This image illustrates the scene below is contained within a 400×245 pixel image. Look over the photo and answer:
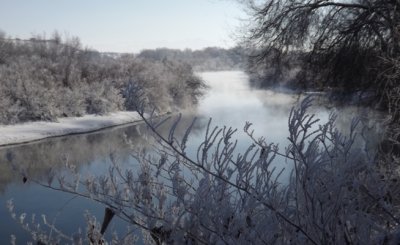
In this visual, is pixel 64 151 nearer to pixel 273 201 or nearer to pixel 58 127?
pixel 58 127

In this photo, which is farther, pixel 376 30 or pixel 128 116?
pixel 128 116

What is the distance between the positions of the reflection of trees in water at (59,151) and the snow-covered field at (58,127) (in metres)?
0.79

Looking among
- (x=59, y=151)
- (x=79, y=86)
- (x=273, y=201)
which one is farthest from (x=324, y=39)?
(x=79, y=86)

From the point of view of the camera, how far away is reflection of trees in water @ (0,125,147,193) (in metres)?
13.9

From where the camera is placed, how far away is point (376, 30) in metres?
8.46

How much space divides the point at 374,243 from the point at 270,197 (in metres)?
0.48

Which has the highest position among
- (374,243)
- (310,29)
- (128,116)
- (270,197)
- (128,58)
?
(310,29)

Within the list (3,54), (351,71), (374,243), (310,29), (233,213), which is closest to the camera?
(374,243)

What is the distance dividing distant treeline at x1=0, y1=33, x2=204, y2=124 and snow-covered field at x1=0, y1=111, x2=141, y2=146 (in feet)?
2.75

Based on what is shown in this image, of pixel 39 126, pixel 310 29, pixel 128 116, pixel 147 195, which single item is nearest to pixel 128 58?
pixel 128 116

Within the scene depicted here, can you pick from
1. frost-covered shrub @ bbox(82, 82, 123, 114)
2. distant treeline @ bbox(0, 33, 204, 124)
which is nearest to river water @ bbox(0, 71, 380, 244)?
distant treeline @ bbox(0, 33, 204, 124)

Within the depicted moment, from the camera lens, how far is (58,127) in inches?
902

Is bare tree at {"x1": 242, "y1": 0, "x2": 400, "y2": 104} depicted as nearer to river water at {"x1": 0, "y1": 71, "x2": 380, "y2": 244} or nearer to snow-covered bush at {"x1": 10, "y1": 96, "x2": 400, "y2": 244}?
river water at {"x1": 0, "y1": 71, "x2": 380, "y2": 244}

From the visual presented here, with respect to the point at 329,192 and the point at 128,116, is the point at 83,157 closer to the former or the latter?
the point at 128,116
